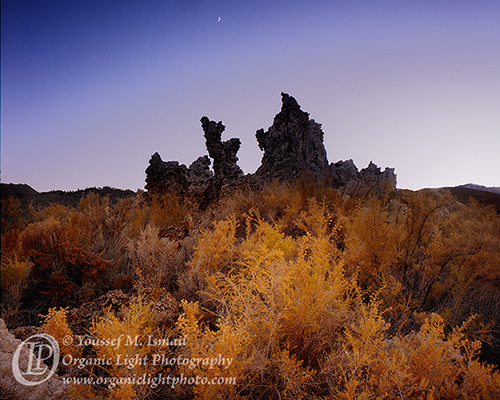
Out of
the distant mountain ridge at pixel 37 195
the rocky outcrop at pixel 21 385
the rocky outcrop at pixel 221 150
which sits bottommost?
the rocky outcrop at pixel 21 385

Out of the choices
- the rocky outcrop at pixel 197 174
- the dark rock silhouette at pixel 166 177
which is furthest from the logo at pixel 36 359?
the dark rock silhouette at pixel 166 177

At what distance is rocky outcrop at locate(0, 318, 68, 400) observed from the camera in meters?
1.47

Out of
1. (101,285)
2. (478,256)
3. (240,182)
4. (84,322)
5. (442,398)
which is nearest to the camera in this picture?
(442,398)

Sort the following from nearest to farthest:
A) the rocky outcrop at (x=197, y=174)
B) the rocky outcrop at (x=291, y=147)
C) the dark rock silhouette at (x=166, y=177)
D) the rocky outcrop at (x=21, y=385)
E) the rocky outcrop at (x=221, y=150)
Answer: the rocky outcrop at (x=21, y=385) → the rocky outcrop at (x=197, y=174) → the dark rock silhouette at (x=166, y=177) → the rocky outcrop at (x=221, y=150) → the rocky outcrop at (x=291, y=147)

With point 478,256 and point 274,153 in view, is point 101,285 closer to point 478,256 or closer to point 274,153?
point 478,256

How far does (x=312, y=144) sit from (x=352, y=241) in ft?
44.1

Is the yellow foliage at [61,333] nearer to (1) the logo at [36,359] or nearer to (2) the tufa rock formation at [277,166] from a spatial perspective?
(1) the logo at [36,359]

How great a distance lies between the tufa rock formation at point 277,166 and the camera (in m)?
9.54

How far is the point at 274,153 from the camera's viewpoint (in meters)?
14.9

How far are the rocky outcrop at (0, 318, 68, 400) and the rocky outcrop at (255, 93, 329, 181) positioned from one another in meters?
12.7

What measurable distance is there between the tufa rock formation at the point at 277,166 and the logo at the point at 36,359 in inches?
287

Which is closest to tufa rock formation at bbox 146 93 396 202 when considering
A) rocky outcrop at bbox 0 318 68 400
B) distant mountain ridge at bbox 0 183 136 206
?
distant mountain ridge at bbox 0 183 136 206

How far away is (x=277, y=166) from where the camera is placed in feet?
47.0

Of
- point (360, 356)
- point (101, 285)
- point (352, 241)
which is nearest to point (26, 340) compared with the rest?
point (101, 285)
